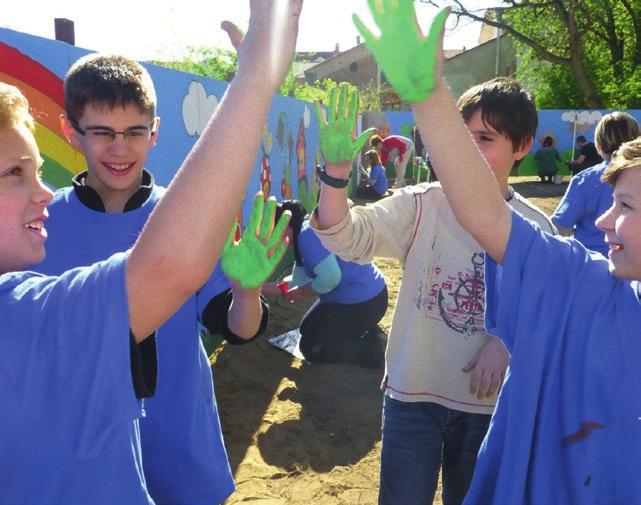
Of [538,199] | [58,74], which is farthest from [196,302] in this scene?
[538,199]

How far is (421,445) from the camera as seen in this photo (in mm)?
1803

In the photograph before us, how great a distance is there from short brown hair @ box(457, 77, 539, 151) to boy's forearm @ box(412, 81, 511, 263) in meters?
0.67

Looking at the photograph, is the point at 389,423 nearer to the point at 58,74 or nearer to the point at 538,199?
the point at 58,74

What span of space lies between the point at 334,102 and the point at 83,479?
3.42 feet

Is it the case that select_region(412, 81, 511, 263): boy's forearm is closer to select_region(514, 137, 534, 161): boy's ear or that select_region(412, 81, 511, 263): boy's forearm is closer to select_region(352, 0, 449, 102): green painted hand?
select_region(352, 0, 449, 102): green painted hand

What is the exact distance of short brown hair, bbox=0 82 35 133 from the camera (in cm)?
95

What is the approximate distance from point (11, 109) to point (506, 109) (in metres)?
1.37

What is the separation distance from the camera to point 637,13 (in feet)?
70.8

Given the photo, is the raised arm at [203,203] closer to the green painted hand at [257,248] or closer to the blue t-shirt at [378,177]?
the green painted hand at [257,248]

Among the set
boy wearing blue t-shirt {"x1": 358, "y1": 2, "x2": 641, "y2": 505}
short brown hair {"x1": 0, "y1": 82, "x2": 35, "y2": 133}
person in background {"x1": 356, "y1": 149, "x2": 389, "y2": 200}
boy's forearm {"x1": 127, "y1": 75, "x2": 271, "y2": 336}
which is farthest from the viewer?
person in background {"x1": 356, "y1": 149, "x2": 389, "y2": 200}

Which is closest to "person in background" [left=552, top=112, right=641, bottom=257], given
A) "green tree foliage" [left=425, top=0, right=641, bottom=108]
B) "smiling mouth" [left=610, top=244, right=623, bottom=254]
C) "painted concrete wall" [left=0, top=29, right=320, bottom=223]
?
"painted concrete wall" [left=0, top=29, right=320, bottom=223]

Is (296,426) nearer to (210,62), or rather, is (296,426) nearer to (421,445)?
(421,445)

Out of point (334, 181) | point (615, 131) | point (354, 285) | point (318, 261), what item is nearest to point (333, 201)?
point (334, 181)

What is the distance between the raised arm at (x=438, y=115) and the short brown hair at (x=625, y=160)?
0.94 feet
